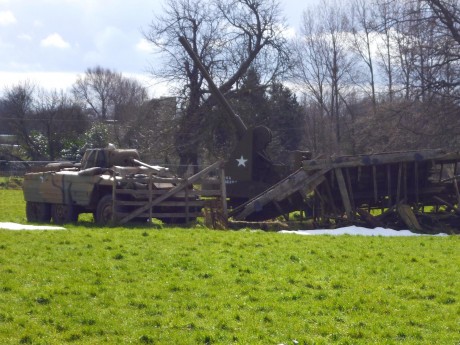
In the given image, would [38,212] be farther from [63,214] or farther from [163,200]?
[163,200]

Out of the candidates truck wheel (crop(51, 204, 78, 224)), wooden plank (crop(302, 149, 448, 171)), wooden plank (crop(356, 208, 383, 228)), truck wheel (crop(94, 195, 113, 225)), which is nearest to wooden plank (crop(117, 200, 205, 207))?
truck wheel (crop(94, 195, 113, 225))

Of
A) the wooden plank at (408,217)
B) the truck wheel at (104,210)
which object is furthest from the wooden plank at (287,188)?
the truck wheel at (104,210)

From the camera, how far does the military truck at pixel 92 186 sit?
1922cm

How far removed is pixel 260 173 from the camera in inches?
920

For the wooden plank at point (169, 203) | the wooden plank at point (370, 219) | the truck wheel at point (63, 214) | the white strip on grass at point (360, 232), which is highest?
the wooden plank at point (169, 203)

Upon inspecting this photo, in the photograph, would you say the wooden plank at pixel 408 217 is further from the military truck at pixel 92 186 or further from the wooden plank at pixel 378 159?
the military truck at pixel 92 186

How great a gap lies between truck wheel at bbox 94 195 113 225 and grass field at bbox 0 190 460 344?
460 centimetres

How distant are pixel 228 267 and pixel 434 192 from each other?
10.8 metres

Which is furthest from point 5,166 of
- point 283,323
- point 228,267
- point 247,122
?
point 283,323

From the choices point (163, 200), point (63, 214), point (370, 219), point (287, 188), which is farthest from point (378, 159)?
point (63, 214)

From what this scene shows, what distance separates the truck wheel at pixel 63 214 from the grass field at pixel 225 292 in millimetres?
5973

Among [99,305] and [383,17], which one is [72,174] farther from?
[383,17]

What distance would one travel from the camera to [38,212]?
72.8 feet

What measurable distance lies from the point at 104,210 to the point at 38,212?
361 centimetres
